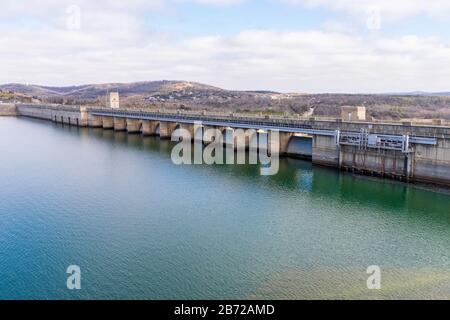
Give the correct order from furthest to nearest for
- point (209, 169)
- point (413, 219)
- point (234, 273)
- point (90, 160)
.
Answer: point (90, 160), point (209, 169), point (413, 219), point (234, 273)

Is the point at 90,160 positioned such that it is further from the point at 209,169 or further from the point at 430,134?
the point at 430,134

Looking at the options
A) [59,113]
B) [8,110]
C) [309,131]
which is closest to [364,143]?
[309,131]

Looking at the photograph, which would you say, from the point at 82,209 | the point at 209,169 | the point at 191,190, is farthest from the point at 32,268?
the point at 209,169

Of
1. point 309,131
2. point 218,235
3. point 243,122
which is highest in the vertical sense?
point 243,122

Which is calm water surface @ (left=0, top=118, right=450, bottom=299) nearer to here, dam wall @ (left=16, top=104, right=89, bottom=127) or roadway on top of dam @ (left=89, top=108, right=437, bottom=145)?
roadway on top of dam @ (left=89, top=108, right=437, bottom=145)

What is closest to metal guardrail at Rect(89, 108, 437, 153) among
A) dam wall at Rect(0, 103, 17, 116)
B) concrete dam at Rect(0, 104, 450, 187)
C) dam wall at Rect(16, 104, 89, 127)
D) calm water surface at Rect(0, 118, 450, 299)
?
concrete dam at Rect(0, 104, 450, 187)

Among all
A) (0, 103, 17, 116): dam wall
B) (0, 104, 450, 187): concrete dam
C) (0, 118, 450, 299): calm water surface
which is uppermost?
(0, 103, 17, 116): dam wall

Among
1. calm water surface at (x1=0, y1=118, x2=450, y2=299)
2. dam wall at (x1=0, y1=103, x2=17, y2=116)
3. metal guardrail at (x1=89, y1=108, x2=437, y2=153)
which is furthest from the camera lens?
dam wall at (x1=0, y1=103, x2=17, y2=116)

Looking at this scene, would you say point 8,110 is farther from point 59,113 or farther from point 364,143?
point 364,143

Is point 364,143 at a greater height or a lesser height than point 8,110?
lesser
